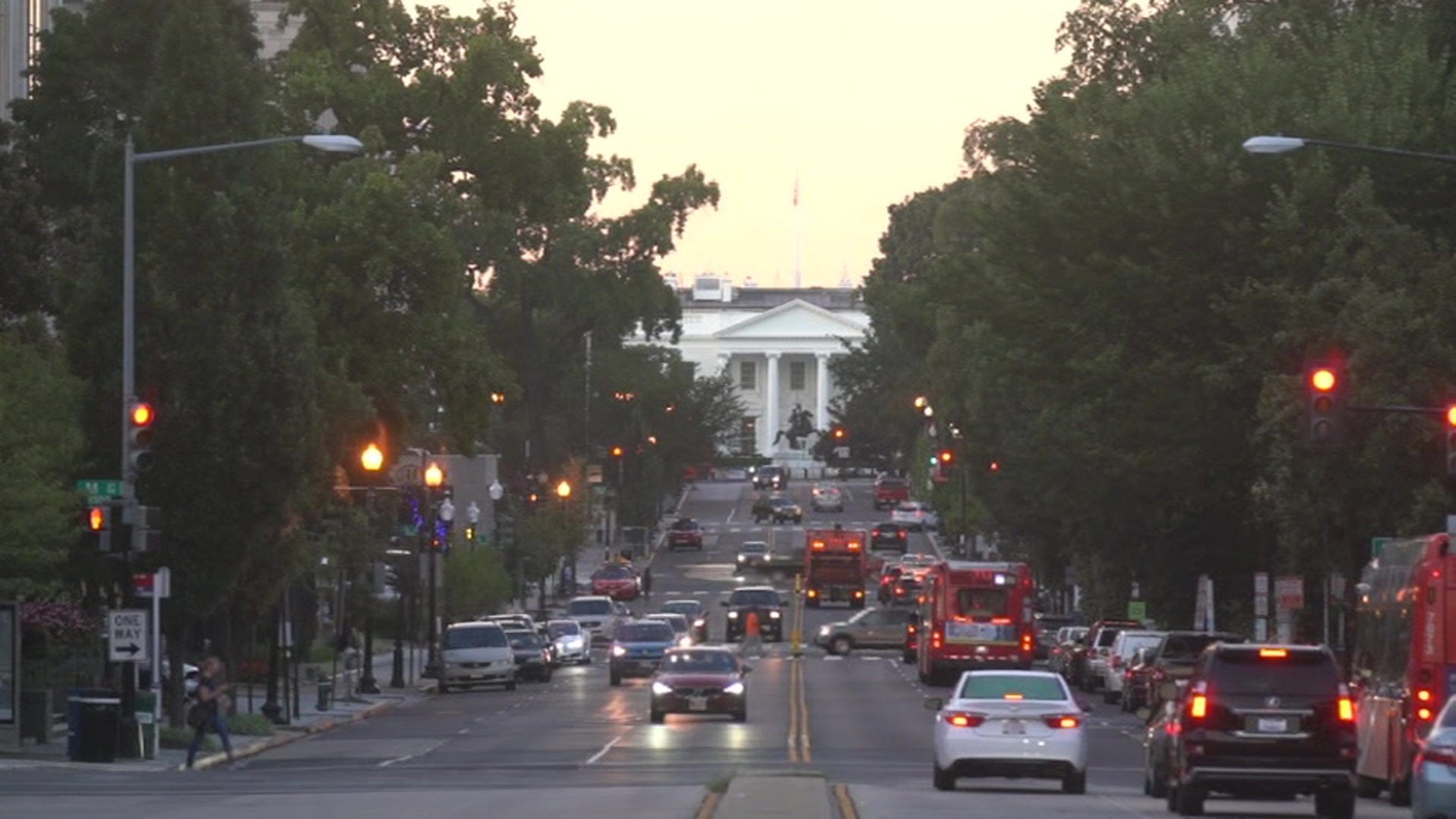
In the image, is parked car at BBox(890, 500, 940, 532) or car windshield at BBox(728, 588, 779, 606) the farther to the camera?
parked car at BBox(890, 500, 940, 532)

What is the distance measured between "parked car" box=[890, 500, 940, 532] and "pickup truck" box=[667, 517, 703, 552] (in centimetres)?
1032

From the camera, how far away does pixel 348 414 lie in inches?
2183

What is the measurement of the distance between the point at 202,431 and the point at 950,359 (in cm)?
5057

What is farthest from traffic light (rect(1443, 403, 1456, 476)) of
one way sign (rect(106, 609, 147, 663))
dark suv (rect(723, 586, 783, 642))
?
dark suv (rect(723, 586, 783, 642))

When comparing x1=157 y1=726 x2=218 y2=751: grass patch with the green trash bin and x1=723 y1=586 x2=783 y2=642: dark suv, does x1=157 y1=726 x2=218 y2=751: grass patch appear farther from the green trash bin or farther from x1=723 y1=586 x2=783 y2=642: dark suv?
x1=723 y1=586 x2=783 y2=642: dark suv

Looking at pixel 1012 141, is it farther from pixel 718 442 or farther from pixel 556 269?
pixel 718 442

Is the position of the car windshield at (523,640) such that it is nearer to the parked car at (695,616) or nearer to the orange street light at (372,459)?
the parked car at (695,616)

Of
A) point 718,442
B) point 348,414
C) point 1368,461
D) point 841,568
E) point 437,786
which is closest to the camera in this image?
point 437,786

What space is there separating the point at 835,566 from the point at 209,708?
64.7 meters

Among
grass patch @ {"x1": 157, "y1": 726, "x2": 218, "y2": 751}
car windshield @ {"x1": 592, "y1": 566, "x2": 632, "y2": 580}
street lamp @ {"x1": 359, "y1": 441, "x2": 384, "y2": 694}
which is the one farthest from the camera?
car windshield @ {"x1": 592, "y1": 566, "x2": 632, "y2": 580}

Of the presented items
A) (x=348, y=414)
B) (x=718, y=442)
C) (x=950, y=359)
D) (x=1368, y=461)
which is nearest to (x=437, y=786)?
(x=1368, y=461)

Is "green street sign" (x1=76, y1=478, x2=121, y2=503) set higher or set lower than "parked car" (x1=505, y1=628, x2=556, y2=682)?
higher

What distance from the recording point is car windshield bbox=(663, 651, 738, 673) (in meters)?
49.2

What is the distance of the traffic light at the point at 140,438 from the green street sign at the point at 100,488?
29.2 inches
